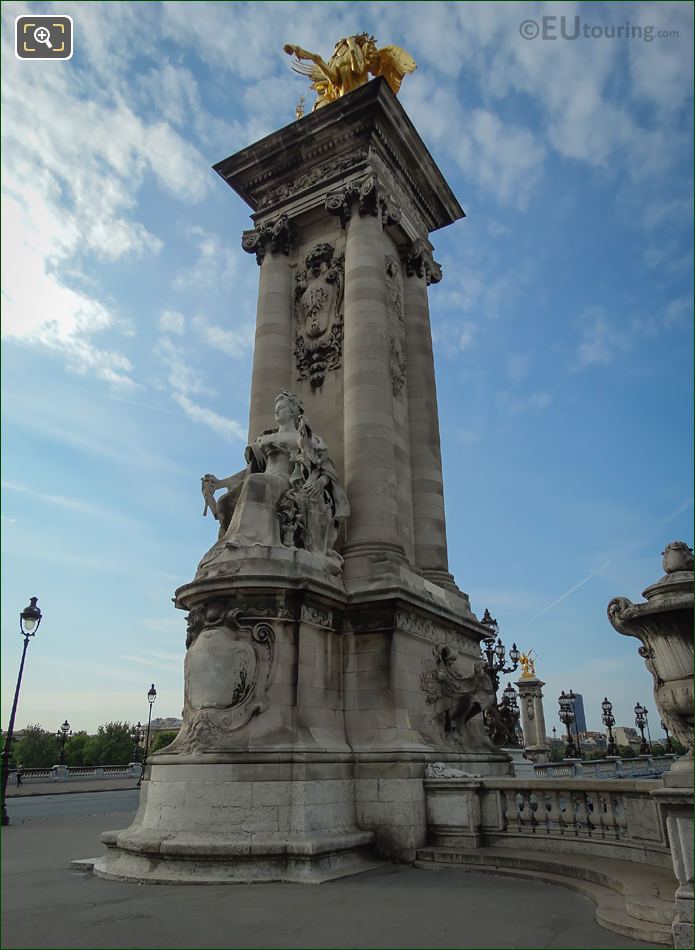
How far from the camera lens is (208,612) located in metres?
11.1

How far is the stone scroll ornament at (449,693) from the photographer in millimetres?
13094

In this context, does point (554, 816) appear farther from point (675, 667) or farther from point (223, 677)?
point (223, 677)

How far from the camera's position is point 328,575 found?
12.3m

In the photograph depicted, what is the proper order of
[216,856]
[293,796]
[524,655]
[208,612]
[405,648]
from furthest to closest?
[524,655] → [405,648] → [208,612] → [293,796] → [216,856]

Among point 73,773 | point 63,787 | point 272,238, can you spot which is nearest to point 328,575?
point 272,238

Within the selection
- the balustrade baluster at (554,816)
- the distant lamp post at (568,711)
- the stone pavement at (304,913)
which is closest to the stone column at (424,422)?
the balustrade baluster at (554,816)

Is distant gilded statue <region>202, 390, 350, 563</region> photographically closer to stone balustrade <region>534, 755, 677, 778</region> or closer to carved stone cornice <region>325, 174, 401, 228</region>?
carved stone cornice <region>325, 174, 401, 228</region>

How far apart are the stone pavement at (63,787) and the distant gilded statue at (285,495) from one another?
18940 millimetres

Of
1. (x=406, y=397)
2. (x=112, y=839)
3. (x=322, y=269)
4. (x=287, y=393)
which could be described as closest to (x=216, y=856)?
(x=112, y=839)

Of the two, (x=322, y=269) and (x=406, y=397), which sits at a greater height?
(x=322, y=269)

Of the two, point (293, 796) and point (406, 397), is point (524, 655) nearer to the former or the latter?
point (406, 397)

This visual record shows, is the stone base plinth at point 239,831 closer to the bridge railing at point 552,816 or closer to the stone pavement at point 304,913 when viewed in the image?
the stone pavement at point 304,913

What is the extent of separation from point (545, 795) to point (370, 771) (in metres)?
2.70

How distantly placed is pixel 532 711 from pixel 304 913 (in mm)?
43259
